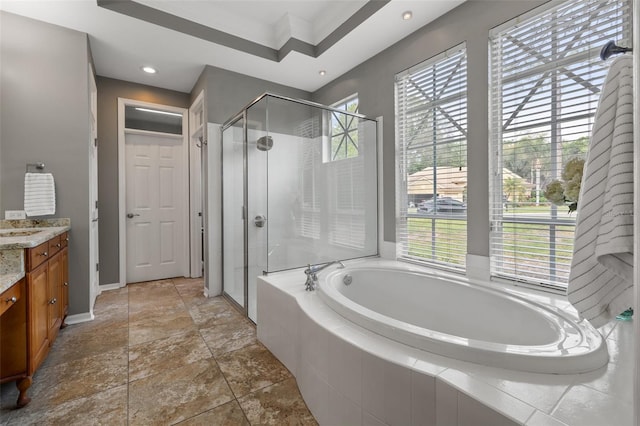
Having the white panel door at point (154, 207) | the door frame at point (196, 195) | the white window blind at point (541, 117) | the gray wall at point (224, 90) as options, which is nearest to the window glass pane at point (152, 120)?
the white panel door at point (154, 207)

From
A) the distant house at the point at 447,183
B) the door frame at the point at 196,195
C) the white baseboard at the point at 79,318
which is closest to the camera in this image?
the distant house at the point at 447,183

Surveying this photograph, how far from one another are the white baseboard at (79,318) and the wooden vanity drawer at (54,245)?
72 cm

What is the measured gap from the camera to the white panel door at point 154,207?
3.55 metres

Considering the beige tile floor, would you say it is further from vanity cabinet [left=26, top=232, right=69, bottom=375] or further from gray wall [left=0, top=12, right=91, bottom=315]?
gray wall [left=0, top=12, right=91, bottom=315]

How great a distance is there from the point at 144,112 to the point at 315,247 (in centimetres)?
289

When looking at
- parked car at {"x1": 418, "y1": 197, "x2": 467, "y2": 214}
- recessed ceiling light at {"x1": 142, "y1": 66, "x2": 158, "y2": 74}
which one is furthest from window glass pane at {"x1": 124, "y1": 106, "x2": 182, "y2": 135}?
parked car at {"x1": 418, "y1": 197, "x2": 467, "y2": 214}

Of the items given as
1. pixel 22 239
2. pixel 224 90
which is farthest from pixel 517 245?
pixel 224 90

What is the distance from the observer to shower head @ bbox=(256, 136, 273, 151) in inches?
96.0

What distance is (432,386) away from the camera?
0.93m

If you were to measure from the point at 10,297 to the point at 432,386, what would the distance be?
6.22ft

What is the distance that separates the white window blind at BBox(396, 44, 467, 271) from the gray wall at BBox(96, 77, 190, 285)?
10.5 feet

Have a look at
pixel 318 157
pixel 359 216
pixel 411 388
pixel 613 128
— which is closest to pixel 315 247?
pixel 359 216

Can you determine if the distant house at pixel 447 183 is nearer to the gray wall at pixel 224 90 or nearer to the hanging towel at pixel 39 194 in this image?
the gray wall at pixel 224 90

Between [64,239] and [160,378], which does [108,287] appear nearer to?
[64,239]
